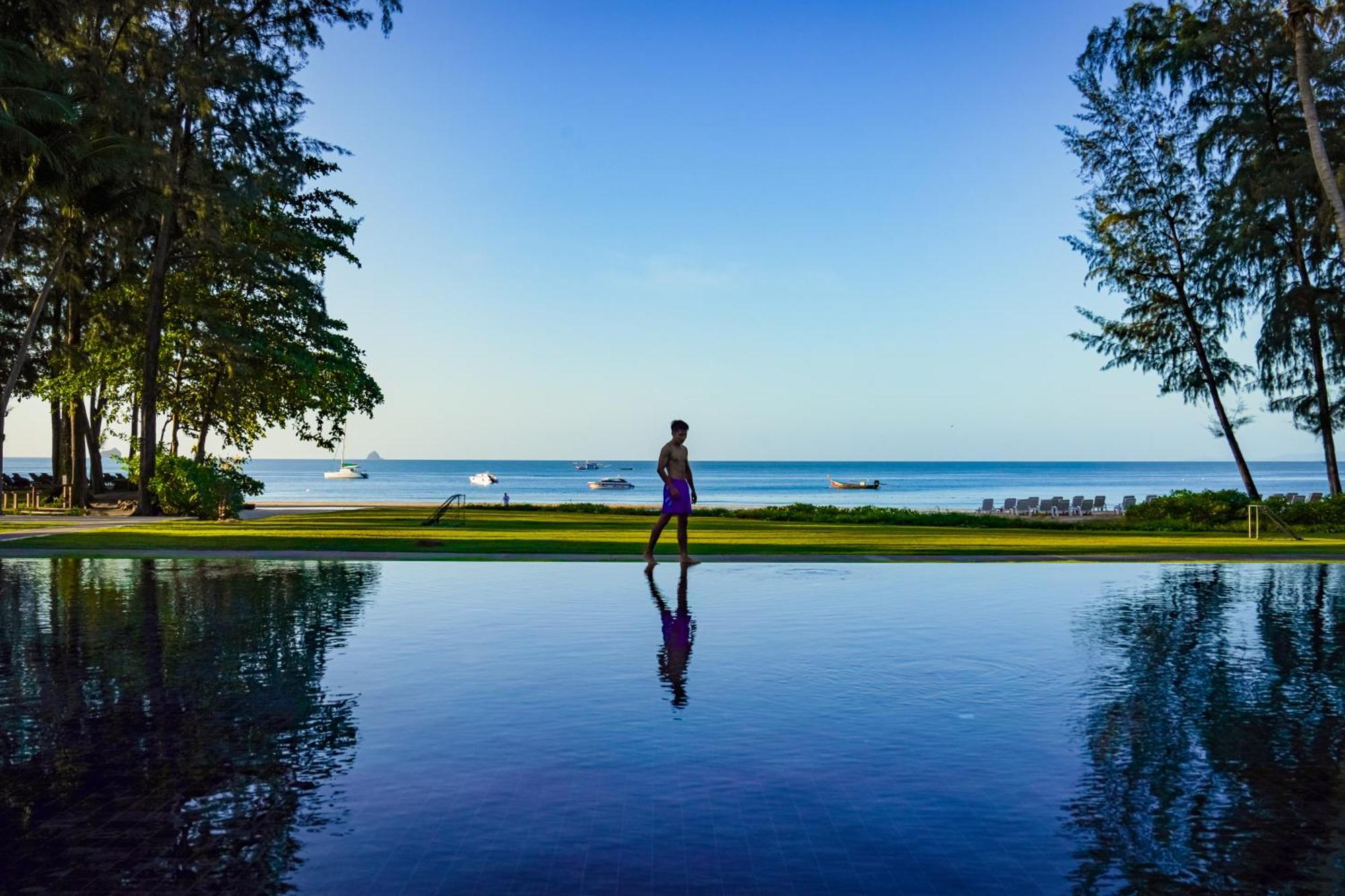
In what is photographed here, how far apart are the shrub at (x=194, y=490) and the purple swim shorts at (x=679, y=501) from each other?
2030 centimetres

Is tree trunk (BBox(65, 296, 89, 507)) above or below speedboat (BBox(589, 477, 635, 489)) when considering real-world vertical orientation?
above

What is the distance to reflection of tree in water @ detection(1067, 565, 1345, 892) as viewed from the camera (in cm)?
443

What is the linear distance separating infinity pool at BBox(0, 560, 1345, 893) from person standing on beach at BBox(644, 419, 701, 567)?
4.32m

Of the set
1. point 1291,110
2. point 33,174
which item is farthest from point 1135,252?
point 33,174

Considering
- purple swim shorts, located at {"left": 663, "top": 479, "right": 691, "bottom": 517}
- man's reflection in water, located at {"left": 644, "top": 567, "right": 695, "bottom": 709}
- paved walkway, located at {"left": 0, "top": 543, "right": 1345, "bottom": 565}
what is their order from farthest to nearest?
paved walkway, located at {"left": 0, "top": 543, "right": 1345, "bottom": 565}, purple swim shorts, located at {"left": 663, "top": 479, "right": 691, "bottom": 517}, man's reflection in water, located at {"left": 644, "top": 567, "right": 695, "bottom": 709}

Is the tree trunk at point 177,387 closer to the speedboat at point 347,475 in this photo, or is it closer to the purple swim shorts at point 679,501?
the purple swim shorts at point 679,501

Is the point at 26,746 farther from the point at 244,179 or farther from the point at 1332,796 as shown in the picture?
the point at 244,179

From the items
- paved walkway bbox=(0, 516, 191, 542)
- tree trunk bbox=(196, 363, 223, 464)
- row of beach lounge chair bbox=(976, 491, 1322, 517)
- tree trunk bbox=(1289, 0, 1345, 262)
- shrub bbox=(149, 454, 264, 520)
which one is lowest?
row of beach lounge chair bbox=(976, 491, 1322, 517)

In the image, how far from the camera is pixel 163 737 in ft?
21.3

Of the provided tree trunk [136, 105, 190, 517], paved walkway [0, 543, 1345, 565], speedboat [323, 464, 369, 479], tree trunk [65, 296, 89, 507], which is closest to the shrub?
tree trunk [136, 105, 190, 517]

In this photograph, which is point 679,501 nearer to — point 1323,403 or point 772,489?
point 1323,403

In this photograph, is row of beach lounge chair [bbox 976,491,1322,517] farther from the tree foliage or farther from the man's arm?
the man's arm

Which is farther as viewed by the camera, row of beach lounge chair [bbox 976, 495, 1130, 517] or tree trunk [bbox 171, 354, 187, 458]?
row of beach lounge chair [bbox 976, 495, 1130, 517]

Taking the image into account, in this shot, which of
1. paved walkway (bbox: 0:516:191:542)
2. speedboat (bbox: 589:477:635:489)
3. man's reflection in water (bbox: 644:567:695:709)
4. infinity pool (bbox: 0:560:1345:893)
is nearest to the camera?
infinity pool (bbox: 0:560:1345:893)
